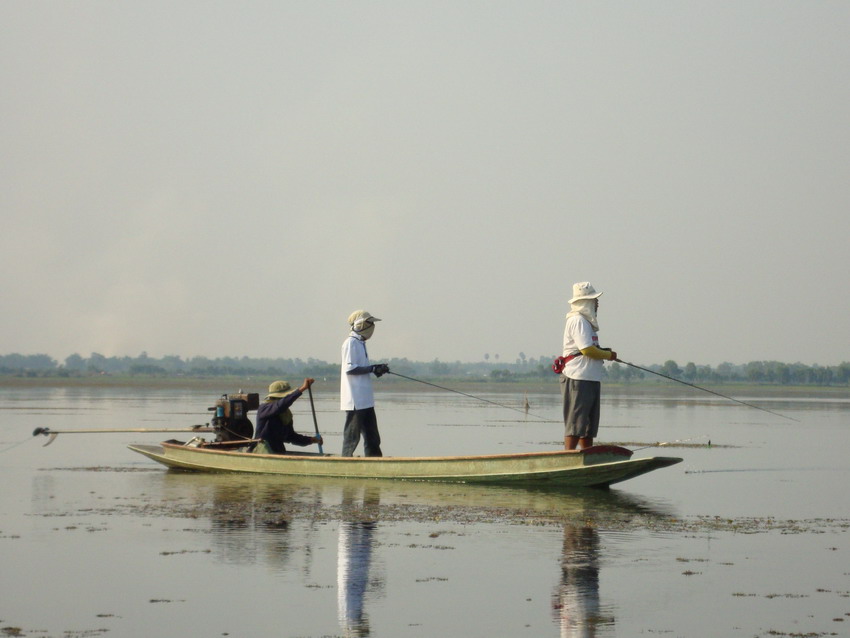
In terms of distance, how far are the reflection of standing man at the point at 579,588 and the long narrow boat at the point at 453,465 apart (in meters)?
3.63

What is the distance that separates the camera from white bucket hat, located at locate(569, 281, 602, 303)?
15148 millimetres

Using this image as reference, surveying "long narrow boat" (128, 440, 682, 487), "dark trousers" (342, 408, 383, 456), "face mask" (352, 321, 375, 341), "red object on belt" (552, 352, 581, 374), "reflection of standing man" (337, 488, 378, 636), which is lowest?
"reflection of standing man" (337, 488, 378, 636)

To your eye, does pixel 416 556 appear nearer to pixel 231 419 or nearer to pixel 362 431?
pixel 362 431

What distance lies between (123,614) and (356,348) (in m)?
9.13

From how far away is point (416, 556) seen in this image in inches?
404

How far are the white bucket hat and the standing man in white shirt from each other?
9.95ft

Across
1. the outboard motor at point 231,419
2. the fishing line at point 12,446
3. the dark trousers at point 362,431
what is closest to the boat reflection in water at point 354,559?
the dark trousers at point 362,431

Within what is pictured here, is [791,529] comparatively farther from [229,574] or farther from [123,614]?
[123,614]

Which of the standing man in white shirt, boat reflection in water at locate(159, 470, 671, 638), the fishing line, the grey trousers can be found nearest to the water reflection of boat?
boat reflection in water at locate(159, 470, 671, 638)

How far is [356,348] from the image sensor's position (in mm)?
16906

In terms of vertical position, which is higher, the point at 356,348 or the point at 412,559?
the point at 356,348

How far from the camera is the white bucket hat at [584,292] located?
15.1m

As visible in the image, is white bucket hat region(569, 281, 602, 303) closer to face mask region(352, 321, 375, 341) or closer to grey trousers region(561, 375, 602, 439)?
grey trousers region(561, 375, 602, 439)

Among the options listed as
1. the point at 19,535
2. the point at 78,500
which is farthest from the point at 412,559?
the point at 78,500
